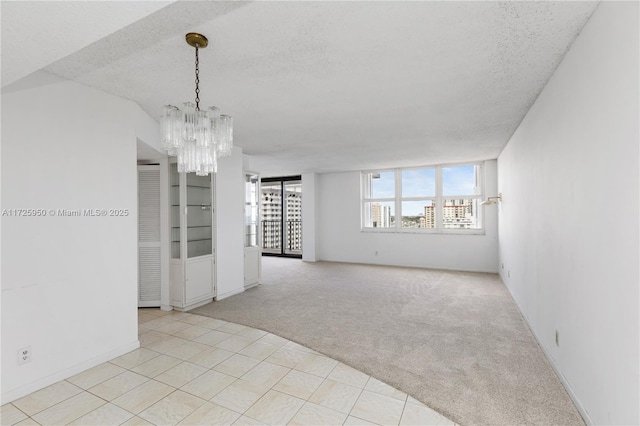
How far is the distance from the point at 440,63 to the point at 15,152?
126 inches

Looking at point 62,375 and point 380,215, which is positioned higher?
point 380,215

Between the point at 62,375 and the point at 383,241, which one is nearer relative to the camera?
the point at 62,375

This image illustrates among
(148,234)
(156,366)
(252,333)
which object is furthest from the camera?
(148,234)

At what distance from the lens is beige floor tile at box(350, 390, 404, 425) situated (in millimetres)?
1948

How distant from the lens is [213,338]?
3.25 meters

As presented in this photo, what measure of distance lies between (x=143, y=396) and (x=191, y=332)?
1207 mm

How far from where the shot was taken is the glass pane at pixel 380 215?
25.3 ft

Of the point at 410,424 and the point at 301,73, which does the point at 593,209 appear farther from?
the point at 301,73

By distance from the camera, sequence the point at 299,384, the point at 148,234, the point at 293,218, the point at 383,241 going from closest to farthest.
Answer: the point at 299,384
the point at 148,234
the point at 383,241
the point at 293,218

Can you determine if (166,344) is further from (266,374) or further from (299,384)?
(299,384)

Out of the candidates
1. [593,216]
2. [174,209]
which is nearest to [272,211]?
[174,209]

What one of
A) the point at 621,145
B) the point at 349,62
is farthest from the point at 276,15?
the point at 621,145

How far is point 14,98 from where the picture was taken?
222 cm

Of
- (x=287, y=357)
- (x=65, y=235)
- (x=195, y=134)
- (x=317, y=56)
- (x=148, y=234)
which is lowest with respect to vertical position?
(x=287, y=357)
